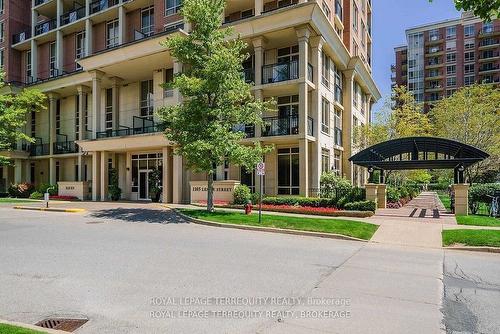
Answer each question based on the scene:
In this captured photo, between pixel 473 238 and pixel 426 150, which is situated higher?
pixel 426 150

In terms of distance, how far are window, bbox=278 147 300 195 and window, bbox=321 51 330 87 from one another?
584cm

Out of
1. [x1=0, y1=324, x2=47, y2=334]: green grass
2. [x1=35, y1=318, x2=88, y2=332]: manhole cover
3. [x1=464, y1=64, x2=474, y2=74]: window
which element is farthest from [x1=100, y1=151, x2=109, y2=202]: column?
[x1=464, y1=64, x2=474, y2=74]: window

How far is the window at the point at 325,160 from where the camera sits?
26097 mm

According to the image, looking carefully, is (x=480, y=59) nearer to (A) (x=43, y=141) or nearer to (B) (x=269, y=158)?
(B) (x=269, y=158)

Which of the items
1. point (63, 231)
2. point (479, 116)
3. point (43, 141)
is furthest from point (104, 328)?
point (43, 141)

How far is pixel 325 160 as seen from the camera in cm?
2684

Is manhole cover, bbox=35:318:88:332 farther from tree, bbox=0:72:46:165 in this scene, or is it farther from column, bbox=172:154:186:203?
tree, bbox=0:72:46:165

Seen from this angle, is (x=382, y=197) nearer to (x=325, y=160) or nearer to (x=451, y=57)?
(x=325, y=160)

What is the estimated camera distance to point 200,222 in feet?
53.1

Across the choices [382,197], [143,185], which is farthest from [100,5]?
[382,197]

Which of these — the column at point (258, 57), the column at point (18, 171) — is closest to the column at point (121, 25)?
the column at point (258, 57)

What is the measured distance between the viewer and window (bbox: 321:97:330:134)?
2649cm

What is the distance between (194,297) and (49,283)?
288 centimetres

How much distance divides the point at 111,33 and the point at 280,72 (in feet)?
56.9
